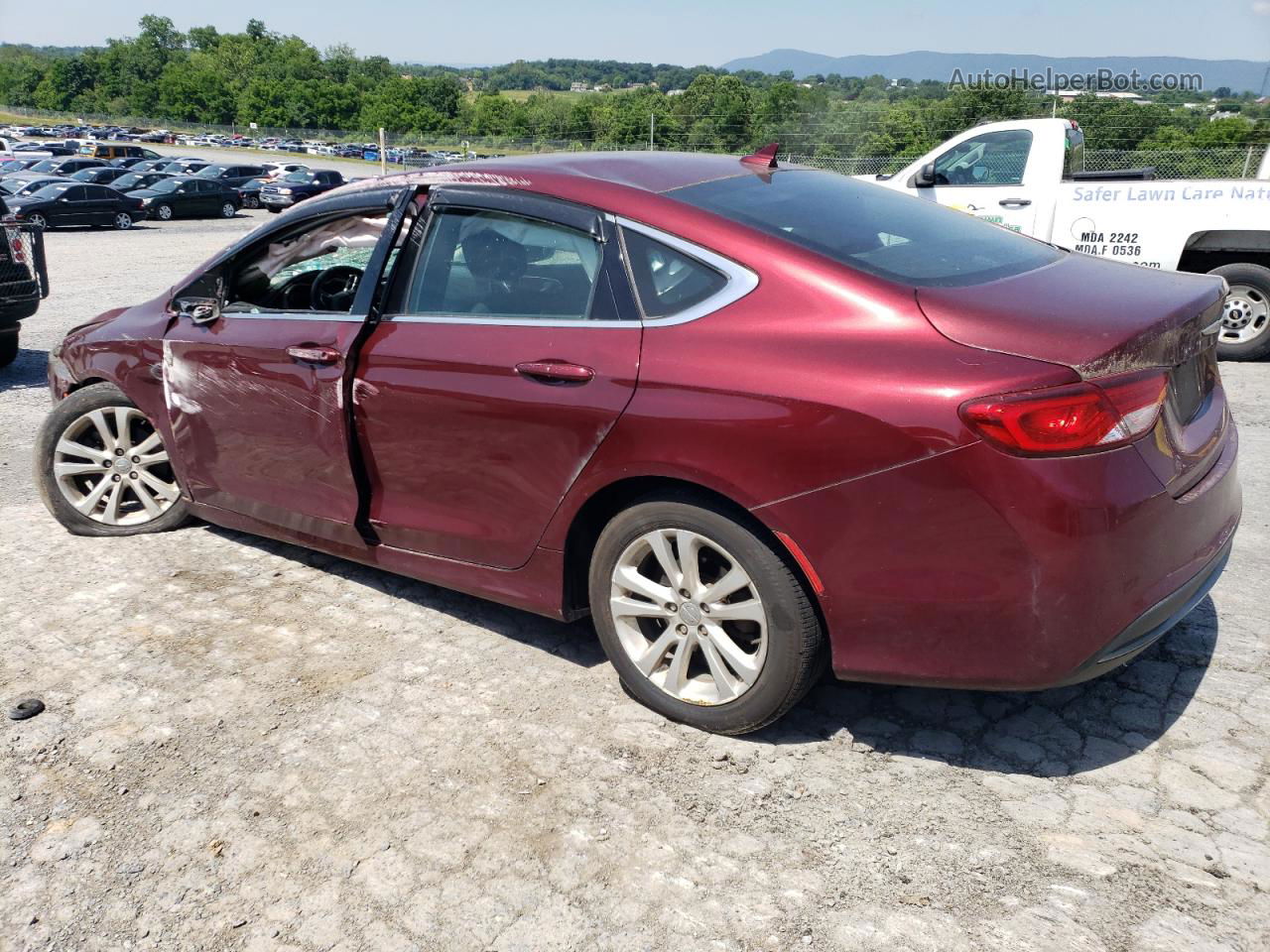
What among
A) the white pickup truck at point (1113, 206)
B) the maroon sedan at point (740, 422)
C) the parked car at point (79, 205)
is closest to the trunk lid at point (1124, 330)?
the maroon sedan at point (740, 422)

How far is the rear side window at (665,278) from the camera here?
3129mm

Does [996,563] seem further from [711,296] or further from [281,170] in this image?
[281,170]

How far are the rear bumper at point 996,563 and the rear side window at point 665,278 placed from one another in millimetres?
675

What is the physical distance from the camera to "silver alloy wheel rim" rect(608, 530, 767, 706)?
3.10 m

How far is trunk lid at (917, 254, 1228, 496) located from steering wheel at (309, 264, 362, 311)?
2302 millimetres

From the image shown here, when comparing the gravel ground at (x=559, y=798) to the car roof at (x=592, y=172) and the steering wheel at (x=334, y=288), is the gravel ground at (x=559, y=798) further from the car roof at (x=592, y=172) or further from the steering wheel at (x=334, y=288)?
the car roof at (x=592, y=172)

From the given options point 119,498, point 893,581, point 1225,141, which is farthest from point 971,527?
point 1225,141

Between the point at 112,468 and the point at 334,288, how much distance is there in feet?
4.67

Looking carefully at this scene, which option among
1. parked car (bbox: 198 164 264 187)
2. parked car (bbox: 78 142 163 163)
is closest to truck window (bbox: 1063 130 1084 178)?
parked car (bbox: 198 164 264 187)

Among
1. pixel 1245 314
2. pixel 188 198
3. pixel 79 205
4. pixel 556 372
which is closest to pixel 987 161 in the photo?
pixel 1245 314

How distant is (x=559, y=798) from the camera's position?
3.01 m

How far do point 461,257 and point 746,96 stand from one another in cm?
2364

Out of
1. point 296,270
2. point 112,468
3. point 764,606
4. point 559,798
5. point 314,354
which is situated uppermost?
point 296,270

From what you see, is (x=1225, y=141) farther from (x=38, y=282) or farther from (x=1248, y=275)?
(x=38, y=282)
